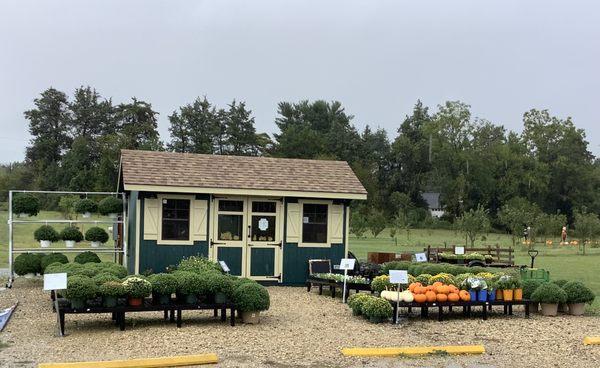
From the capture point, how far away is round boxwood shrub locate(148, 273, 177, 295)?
405 inches

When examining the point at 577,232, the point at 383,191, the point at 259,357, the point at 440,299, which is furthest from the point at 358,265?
the point at 383,191

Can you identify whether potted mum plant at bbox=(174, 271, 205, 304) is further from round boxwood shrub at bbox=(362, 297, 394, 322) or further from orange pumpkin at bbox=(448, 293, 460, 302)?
orange pumpkin at bbox=(448, 293, 460, 302)

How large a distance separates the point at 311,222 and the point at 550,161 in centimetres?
6003

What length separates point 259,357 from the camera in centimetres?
845

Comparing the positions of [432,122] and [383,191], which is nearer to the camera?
[383,191]

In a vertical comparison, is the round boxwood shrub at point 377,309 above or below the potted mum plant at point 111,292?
below

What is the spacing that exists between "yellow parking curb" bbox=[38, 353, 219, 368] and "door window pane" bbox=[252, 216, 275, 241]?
28.0ft

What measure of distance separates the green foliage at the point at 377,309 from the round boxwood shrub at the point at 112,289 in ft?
13.4

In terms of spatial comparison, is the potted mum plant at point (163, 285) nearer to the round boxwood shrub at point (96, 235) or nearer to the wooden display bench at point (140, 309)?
the wooden display bench at point (140, 309)

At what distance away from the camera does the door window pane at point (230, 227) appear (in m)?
16.3

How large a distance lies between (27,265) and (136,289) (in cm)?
673

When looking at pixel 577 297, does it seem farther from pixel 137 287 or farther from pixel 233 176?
pixel 233 176

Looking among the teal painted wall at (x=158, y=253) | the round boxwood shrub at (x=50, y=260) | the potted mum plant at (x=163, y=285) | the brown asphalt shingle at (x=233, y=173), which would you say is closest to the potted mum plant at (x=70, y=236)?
the round boxwood shrub at (x=50, y=260)

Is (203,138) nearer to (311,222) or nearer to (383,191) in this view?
(383,191)
